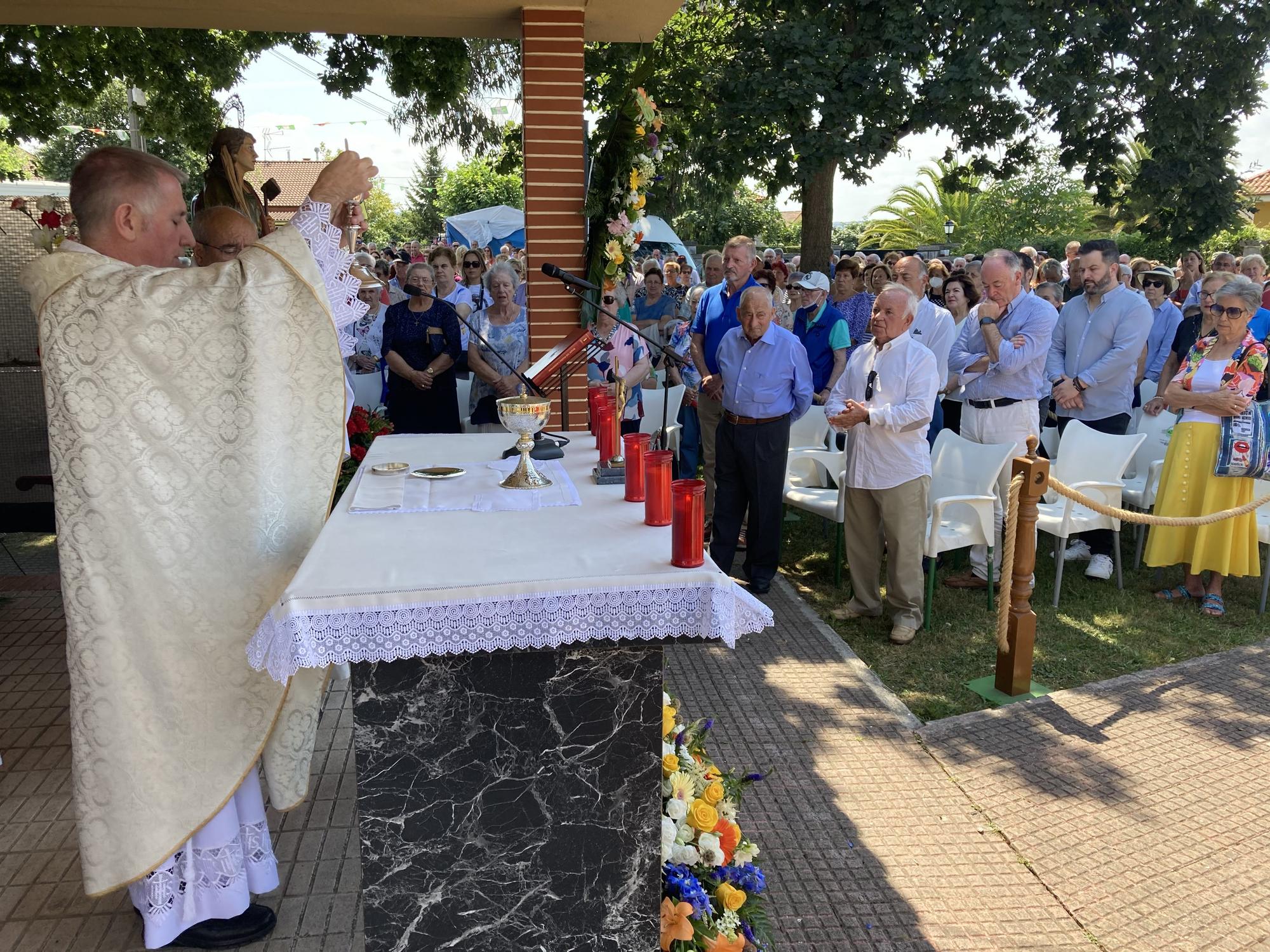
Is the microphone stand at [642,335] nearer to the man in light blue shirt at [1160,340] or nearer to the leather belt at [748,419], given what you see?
the leather belt at [748,419]

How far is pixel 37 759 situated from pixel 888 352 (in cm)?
448

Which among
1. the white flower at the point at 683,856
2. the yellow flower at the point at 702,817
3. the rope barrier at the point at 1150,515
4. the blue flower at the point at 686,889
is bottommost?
the blue flower at the point at 686,889

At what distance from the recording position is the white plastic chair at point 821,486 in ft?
20.5

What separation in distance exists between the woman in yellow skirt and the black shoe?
558 centimetres

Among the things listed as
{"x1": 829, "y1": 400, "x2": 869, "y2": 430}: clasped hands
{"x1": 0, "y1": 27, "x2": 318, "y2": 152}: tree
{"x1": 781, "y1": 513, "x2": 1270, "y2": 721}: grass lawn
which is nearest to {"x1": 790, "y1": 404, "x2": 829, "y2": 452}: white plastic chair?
{"x1": 781, "y1": 513, "x2": 1270, "y2": 721}: grass lawn

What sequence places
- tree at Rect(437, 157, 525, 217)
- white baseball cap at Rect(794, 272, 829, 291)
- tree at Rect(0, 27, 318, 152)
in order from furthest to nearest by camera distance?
tree at Rect(437, 157, 525, 217), tree at Rect(0, 27, 318, 152), white baseball cap at Rect(794, 272, 829, 291)

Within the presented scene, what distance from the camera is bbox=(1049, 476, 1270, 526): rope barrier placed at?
485 cm

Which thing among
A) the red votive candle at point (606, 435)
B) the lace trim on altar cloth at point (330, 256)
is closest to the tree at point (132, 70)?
the lace trim on altar cloth at point (330, 256)

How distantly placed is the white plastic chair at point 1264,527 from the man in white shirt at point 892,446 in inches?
84.7

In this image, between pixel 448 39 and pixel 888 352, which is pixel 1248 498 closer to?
pixel 888 352

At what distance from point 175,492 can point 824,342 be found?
5934 millimetres

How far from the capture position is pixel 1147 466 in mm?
7094

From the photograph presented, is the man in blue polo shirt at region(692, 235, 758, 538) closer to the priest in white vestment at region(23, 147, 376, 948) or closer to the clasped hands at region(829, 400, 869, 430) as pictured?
the clasped hands at region(829, 400, 869, 430)

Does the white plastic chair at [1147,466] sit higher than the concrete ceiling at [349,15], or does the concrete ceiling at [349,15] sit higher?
the concrete ceiling at [349,15]
